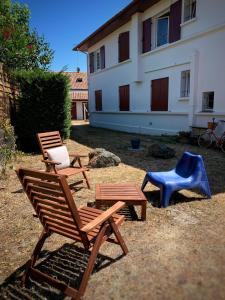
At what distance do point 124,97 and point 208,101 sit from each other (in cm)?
649

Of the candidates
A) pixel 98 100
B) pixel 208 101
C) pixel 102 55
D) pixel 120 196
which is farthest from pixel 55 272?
pixel 98 100

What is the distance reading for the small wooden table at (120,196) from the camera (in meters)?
3.89

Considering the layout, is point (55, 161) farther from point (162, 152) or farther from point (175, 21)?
point (175, 21)

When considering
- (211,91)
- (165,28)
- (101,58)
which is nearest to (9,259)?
(211,91)

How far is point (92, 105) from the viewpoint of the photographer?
21344 millimetres

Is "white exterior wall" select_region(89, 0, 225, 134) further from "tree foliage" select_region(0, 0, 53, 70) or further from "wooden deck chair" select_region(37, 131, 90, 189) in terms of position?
"wooden deck chair" select_region(37, 131, 90, 189)

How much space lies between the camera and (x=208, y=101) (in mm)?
10961

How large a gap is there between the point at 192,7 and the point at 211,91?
3.85m

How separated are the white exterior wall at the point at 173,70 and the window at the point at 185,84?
0.62ft

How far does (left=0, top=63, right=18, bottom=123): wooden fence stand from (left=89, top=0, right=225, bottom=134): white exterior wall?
23.3 feet

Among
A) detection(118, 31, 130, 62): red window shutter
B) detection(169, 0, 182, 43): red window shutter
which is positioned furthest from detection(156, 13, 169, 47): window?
detection(118, 31, 130, 62): red window shutter

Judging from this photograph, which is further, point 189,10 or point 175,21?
point 175,21

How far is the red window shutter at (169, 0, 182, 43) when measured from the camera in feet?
37.0

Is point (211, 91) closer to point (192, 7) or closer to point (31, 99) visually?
point (192, 7)
